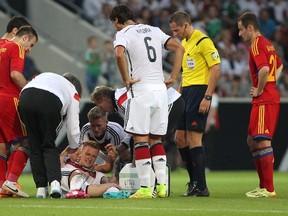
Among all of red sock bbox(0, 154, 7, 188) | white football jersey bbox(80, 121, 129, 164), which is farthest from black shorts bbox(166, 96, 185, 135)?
red sock bbox(0, 154, 7, 188)

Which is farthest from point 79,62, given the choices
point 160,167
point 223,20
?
point 160,167

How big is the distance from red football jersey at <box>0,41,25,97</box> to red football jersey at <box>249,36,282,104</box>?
295 centimetres

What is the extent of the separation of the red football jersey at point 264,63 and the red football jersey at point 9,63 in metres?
2.95

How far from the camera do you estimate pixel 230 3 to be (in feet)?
88.5

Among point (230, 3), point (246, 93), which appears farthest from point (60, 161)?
point (230, 3)

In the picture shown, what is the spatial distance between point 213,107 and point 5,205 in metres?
11.2

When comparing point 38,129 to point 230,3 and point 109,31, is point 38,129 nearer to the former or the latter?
point 109,31

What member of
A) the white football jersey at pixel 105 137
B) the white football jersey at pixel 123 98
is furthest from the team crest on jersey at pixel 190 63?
the white football jersey at pixel 105 137

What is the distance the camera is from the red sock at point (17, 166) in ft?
40.5

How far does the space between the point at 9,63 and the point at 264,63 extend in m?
3.21

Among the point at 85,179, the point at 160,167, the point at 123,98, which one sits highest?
the point at 123,98

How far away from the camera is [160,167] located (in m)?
12.3

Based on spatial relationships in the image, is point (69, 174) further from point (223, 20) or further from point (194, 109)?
point (223, 20)

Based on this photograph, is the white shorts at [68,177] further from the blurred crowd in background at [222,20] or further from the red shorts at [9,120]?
the blurred crowd in background at [222,20]
